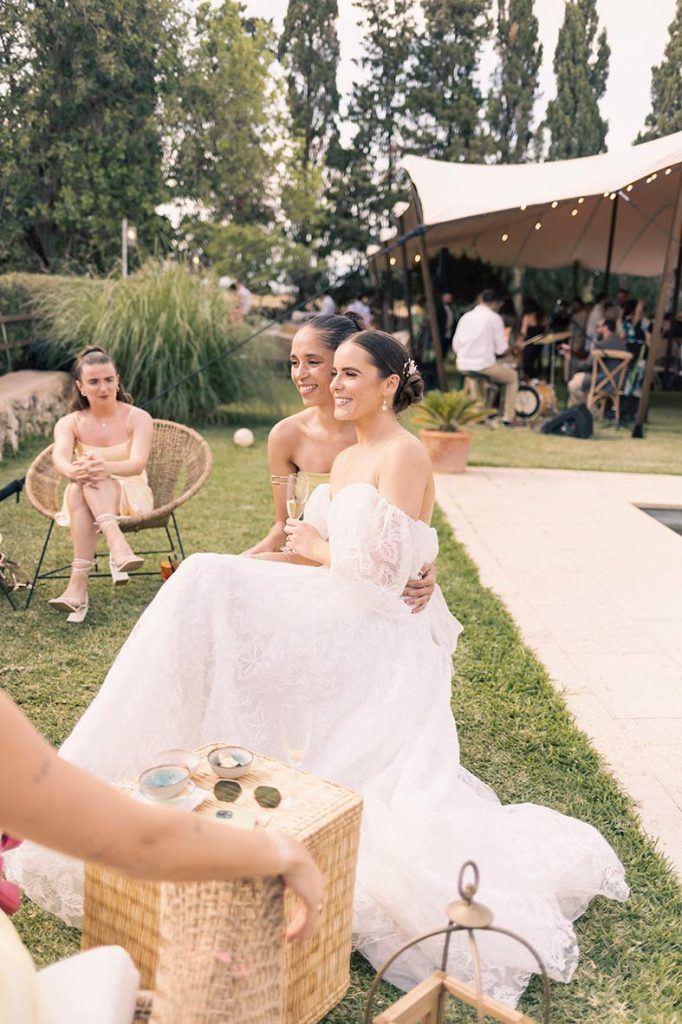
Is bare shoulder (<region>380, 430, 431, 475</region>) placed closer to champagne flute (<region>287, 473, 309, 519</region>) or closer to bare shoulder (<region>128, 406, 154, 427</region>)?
champagne flute (<region>287, 473, 309, 519</region>)

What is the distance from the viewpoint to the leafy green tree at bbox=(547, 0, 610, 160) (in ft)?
95.8

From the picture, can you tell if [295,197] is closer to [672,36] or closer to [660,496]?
[672,36]

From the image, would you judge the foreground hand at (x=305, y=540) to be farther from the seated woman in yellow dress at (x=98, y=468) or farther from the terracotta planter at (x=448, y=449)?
the terracotta planter at (x=448, y=449)

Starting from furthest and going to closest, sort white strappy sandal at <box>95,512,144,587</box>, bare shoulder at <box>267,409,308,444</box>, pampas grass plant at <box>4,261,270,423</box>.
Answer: pampas grass plant at <box>4,261,270,423</box>, white strappy sandal at <box>95,512,144,587</box>, bare shoulder at <box>267,409,308,444</box>

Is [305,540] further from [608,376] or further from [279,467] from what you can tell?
[608,376]

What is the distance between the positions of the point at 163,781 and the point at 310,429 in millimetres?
1878

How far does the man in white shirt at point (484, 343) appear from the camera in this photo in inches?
441

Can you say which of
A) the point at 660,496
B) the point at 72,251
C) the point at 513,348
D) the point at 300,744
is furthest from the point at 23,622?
the point at 72,251

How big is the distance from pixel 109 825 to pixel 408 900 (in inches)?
55.8

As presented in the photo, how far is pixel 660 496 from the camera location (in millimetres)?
7711

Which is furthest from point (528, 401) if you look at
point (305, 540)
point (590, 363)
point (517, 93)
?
point (517, 93)

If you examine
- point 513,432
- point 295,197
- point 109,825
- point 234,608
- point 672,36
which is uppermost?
point 672,36

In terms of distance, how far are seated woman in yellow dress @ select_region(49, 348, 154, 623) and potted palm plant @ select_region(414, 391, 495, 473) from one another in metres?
3.79

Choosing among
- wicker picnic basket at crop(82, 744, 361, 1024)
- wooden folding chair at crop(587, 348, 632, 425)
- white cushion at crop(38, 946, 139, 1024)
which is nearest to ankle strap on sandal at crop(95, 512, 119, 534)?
wicker picnic basket at crop(82, 744, 361, 1024)
